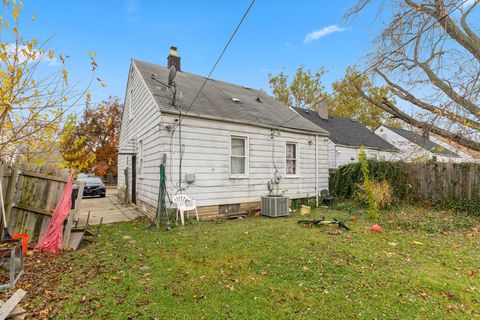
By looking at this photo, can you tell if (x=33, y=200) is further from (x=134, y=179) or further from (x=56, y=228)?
(x=134, y=179)

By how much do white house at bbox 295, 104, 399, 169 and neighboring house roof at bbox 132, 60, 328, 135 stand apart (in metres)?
5.53

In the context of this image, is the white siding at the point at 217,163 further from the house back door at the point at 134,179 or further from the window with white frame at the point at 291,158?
the house back door at the point at 134,179

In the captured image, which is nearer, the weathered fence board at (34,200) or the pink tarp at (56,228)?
the pink tarp at (56,228)

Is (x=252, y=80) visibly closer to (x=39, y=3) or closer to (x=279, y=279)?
(x=39, y=3)

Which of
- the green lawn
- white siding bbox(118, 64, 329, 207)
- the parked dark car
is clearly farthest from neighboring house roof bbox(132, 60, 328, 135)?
the parked dark car

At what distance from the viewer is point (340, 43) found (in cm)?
909

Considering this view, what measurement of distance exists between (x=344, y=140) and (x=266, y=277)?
1524 centimetres

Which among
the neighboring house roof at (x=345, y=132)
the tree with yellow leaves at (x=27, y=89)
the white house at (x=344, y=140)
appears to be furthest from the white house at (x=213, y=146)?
the neighboring house roof at (x=345, y=132)

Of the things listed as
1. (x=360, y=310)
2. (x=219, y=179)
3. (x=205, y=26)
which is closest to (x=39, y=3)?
(x=205, y=26)

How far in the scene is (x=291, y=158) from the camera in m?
10.5

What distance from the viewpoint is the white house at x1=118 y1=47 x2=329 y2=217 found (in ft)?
25.4

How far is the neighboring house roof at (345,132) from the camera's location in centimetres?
1739

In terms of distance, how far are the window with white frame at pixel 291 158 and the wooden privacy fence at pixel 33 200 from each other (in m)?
7.47

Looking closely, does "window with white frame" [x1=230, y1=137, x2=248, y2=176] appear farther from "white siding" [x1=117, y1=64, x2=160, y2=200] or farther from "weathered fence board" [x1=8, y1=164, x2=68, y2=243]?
"weathered fence board" [x1=8, y1=164, x2=68, y2=243]
